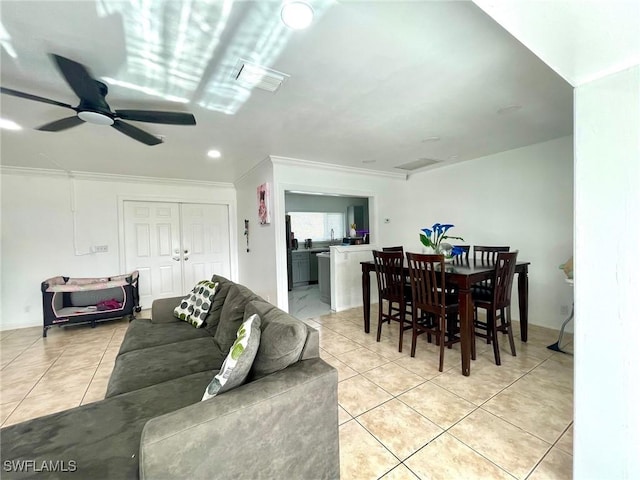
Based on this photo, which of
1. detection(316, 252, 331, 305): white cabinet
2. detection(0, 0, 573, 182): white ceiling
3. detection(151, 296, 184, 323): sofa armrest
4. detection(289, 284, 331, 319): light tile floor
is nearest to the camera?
detection(0, 0, 573, 182): white ceiling

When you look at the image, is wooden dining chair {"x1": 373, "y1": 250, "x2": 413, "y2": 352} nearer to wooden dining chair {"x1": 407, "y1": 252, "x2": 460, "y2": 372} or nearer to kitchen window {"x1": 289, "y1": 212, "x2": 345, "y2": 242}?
wooden dining chair {"x1": 407, "y1": 252, "x2": 460, "y2": 372}

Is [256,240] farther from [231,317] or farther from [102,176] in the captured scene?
[102,176]

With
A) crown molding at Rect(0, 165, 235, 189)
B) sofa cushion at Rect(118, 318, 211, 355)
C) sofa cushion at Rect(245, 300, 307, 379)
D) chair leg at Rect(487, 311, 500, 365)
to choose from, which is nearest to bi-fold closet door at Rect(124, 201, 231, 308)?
crown molding at Rect(0, 165, 235, 189)

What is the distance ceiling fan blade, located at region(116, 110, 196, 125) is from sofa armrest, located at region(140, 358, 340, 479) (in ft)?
6.16

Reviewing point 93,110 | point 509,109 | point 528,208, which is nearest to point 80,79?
Result: point 93,110

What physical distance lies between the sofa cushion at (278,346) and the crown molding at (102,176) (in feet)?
14.8

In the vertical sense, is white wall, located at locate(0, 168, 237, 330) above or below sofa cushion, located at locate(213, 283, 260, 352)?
above

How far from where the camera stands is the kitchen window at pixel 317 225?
274 inches

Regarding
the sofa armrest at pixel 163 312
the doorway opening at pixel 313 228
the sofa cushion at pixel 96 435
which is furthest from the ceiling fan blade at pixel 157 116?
the doorway opening at pixel 313 228

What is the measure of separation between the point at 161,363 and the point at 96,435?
608mm

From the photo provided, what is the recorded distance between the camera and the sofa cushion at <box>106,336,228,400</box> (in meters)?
1.46

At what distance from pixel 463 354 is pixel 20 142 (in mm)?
5049

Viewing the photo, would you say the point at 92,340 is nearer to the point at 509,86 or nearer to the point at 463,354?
the point at 463,354

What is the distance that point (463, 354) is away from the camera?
221 centimetres
